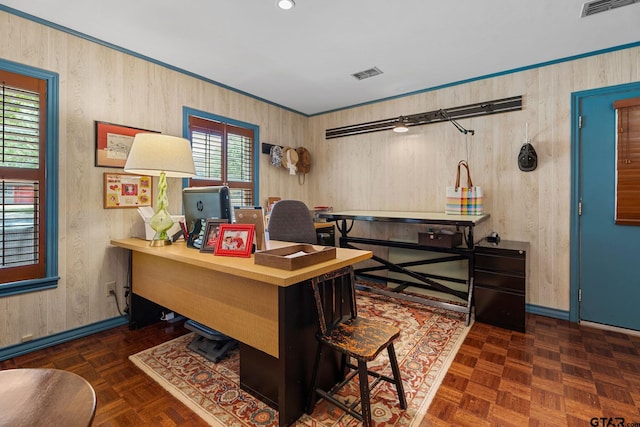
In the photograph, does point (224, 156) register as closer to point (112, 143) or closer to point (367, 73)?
point (112, 143)

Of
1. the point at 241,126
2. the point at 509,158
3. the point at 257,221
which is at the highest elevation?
the point at 241,126

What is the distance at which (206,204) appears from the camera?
2.24 meters

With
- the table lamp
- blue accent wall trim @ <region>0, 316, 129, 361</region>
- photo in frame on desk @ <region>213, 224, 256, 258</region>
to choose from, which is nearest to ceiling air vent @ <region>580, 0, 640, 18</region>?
photo in frame on desk @ <region>213, 224, 256, 258</region>

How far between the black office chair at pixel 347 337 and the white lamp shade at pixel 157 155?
57.6 inches

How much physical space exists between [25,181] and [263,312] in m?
2.24

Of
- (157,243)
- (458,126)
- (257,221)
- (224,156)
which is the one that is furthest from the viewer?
(224,156)

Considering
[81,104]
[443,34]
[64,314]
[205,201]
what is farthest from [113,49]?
[443,34]

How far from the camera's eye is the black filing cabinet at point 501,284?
2.64 meters

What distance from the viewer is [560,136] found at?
2938mm

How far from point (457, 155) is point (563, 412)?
2642 mm

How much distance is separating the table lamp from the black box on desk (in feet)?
7.82

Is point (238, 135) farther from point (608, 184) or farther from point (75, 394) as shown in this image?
point (608, 184)

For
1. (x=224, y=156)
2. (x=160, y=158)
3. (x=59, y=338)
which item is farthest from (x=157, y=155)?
(x=59, y=338)

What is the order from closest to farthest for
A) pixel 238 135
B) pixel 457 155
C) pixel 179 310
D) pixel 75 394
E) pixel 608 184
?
1. pixel 75 394
2. pixel 179 310
3. pixel 608 184
4. pixel 457 155
5. pixel 238 135
